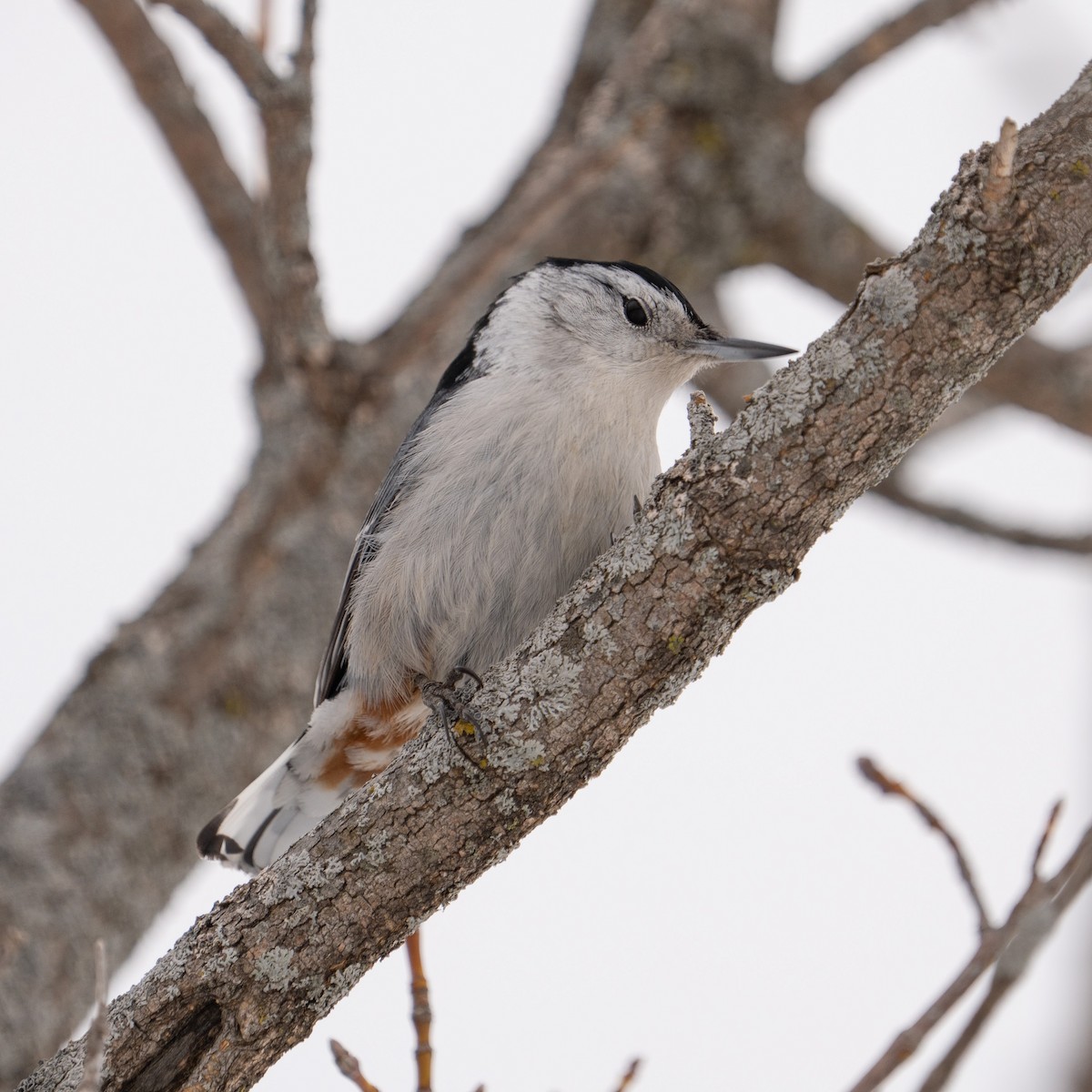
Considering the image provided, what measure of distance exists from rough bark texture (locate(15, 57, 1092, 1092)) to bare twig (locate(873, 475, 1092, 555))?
2021 mm

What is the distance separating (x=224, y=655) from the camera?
2883 mm

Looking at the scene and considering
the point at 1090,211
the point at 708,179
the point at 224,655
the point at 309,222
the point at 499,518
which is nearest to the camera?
the point at 1090,211

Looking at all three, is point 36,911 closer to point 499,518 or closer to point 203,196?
point 499,518

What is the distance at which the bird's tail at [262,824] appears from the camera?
2.33 meters

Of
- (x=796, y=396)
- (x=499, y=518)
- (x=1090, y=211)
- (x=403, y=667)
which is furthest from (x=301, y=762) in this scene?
(x=1090, y=211)

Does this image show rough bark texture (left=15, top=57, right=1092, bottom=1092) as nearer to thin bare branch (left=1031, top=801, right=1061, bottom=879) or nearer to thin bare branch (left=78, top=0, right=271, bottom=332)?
thin bare branch (left=1031, top=801, right=1061, bottom=879)

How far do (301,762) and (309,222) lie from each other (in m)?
1.08

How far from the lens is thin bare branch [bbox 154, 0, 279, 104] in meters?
2.36

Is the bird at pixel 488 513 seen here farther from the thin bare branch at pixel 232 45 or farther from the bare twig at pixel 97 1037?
the bare twig at pixel 97 1037

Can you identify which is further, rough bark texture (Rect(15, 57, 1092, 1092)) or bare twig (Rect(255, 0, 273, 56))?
bare twig (Rect(255, 0, 273, 56))

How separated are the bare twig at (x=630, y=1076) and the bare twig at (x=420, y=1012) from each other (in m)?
0.22

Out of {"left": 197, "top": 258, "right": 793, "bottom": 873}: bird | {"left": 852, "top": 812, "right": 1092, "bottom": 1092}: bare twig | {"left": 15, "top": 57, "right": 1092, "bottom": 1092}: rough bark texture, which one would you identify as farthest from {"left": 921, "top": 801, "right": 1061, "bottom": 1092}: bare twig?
{"left": 197, "top": 258, "right": 793, "bottom": 873}: bird

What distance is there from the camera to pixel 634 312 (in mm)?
2449

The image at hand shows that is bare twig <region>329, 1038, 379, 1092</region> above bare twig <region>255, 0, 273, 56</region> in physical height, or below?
below
